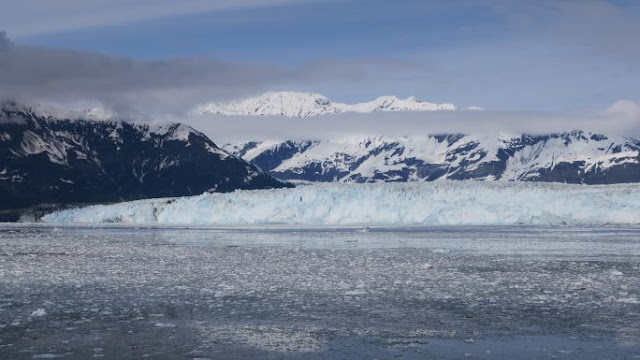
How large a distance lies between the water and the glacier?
113 feet

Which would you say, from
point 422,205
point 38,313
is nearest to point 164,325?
point 38,313

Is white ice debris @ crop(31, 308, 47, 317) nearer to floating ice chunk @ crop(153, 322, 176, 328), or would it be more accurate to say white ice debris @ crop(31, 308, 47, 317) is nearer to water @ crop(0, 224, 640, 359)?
water @ crop(0, 224, 640, 359)

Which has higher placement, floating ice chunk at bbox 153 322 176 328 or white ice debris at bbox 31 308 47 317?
white ice debris at bbox 31 308 47 317

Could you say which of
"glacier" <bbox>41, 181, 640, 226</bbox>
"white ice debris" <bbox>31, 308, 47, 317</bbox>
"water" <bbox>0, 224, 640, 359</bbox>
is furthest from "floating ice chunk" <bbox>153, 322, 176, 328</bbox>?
"glacier" <bbox>41, 181, 640, 226</bbox>

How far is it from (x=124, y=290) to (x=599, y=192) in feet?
158

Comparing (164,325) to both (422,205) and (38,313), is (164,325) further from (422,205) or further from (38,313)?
(422,205)

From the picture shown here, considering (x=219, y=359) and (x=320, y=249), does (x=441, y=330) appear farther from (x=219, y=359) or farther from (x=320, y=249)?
(x=320, y=249)

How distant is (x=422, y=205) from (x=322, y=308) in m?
50.5


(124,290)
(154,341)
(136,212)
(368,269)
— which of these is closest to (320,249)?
(368,269)

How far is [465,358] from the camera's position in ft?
32.7

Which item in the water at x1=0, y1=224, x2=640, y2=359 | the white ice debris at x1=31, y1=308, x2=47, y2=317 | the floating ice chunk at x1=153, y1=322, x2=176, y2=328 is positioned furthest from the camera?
the white ice debris at x1=31, y1=308, x2=47, y2=317

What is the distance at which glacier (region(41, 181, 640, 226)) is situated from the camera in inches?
2281

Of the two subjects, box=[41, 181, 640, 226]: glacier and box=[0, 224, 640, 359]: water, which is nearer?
box=[0, 224, 640, 359]: water

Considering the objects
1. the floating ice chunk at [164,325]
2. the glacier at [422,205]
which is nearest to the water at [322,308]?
the floating ice chunk at [164,325]
